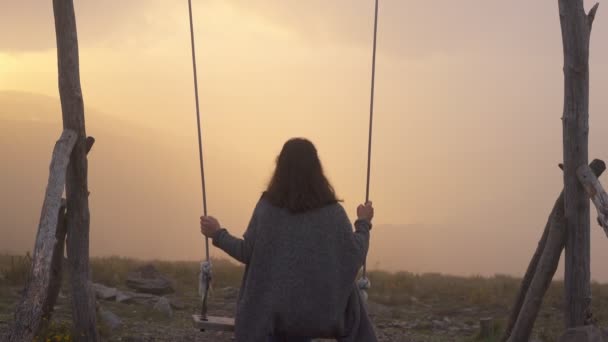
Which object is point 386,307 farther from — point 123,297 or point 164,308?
point 123,297

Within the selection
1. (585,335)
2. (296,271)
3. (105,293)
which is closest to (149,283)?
(105,293)

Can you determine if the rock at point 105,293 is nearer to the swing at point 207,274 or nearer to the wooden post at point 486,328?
the wooden post at point 486,328

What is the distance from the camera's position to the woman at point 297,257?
5.04 metres

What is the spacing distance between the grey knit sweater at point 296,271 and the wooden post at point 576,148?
7.84ft

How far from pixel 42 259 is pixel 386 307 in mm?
8071

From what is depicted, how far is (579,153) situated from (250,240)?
303cm

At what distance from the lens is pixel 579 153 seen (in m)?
6.66

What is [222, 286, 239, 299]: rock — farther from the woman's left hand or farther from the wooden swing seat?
the woman's left hand

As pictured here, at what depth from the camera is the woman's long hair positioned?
16.5 ft

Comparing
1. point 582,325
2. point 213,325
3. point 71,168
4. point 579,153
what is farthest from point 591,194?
point 71,168

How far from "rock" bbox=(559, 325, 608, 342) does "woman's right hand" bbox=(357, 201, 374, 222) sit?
2018 mm

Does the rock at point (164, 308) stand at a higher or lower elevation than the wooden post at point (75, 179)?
lower

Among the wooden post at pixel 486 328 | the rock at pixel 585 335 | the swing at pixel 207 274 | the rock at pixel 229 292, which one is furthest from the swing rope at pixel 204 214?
the rock at pixel 229 292

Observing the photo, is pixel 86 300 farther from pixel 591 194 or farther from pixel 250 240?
pixel 591 194
